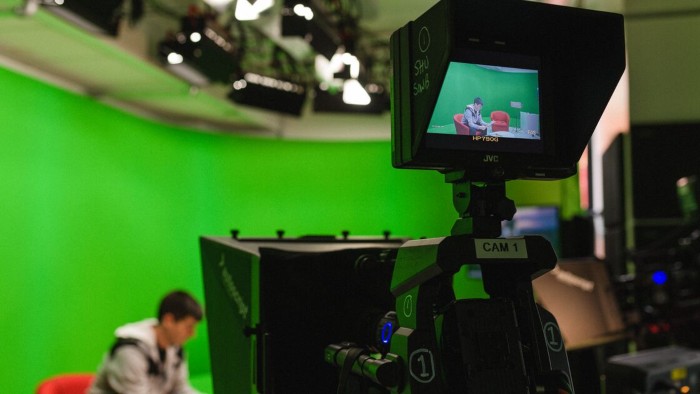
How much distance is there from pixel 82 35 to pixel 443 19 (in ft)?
11.9

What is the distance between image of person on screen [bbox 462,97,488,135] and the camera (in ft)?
3.57

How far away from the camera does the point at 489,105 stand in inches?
43.6

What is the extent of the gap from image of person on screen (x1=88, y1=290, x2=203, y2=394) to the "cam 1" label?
2875 millimetres

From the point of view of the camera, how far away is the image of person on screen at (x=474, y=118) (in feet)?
3.57

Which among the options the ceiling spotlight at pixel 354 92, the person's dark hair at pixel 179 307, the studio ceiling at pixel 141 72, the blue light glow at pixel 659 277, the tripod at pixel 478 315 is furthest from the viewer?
the ceiling spotlight at pixel 354 92

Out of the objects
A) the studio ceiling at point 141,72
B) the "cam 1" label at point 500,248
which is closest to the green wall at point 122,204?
the studio ceiling at point 141,72

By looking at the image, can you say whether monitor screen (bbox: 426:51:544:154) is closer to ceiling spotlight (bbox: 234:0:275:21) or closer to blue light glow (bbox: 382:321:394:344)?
blue light glow (bbox: 382:321:394:344)

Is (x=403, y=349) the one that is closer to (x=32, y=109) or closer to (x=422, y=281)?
(x=422, y=281)

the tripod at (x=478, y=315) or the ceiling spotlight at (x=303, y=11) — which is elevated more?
the ceiling spotlight at (x=303, y=11)

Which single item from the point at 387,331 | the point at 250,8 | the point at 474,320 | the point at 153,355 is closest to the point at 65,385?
the point at 153,355

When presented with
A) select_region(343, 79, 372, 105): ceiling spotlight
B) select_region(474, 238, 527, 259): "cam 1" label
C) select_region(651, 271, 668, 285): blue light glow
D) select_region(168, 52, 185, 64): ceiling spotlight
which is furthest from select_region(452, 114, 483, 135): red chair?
select_region(343, 79, 372, 105): ceiling spotlight

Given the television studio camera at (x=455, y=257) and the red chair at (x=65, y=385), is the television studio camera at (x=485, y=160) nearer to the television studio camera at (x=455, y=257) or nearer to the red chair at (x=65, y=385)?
the television studio camera at (x=455, y=257)

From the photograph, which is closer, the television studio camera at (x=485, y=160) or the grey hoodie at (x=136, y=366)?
the television studio camera at (x=485, y=160)

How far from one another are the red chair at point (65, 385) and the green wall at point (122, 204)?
1042 millimetres
